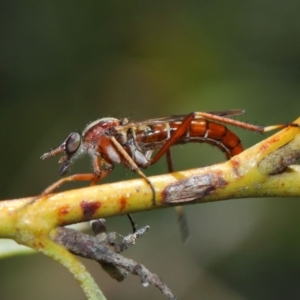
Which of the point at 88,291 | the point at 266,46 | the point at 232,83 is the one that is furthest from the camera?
the point at 266,46

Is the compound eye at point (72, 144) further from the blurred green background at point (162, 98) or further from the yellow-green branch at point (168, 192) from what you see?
the blurred green background at point (162, 98)

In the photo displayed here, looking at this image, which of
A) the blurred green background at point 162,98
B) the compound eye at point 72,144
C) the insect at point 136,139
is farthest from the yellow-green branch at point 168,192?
the blurred green background at point 162,98

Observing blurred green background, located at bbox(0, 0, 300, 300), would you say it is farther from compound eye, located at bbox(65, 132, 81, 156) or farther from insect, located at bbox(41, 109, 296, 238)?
compound eye, located at bbox(65, 132, 81, 156)

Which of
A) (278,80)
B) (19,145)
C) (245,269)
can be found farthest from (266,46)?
(19,145)

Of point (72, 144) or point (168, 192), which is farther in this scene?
point (72, 144)

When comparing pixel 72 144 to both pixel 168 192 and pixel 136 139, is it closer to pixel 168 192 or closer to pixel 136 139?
pixel 136 139

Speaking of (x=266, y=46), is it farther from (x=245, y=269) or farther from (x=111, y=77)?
(x=245, y=269)

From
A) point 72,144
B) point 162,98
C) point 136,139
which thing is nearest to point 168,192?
point 72,144
